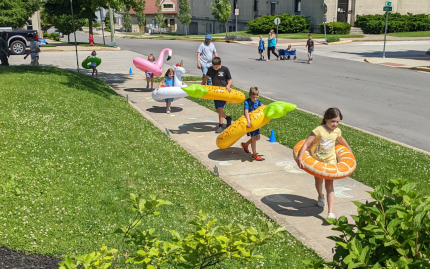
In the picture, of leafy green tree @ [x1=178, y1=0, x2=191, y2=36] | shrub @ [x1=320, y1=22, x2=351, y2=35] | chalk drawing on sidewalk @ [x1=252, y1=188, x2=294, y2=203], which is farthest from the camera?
leafy green tree @ [x1=178, y1=0, x2=191, y2=36]

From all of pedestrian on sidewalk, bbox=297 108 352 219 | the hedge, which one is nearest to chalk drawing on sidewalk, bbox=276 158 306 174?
pedestrian on sidewalk, bbox=297 108 352 219

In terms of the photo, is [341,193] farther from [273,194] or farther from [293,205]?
[273,194]

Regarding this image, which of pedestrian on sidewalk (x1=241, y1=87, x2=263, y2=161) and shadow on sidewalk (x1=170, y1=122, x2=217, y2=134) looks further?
shadow on sidewalk (x1=170, y1=122, x2=217, y2=134)

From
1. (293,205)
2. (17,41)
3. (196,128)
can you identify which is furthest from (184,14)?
(293,205)

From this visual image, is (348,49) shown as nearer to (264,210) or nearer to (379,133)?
(379,133)

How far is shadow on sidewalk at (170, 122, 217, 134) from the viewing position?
1156 centimetres

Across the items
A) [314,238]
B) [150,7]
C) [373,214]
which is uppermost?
[150,7]

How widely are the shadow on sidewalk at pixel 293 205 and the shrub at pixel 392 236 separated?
3.73 meters

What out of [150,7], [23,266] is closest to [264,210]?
[23,266]

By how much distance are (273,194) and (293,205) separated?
51 centimetres

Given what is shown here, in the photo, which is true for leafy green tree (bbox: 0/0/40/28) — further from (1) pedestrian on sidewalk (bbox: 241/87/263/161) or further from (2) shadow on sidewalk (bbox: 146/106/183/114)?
(1) pedestrian on sidewalk (bbox: 241/87/263/161)

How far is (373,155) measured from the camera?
30.6ft

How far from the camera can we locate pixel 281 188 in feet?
25.5

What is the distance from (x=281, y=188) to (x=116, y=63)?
71.1 feet
